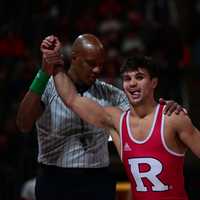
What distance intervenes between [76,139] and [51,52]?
0.65 m

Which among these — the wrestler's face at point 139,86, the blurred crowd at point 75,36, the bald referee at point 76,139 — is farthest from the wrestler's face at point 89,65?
the blurred crowd at point 75,36

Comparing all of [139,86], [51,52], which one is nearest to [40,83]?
[51,52]

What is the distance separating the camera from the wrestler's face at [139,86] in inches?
166

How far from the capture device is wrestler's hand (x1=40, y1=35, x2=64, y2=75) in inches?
172

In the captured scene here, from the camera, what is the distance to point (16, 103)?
8.68 m

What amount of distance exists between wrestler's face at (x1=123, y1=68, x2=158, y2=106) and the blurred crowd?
11.1 feet

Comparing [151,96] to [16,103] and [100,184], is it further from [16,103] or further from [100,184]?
[16,103]

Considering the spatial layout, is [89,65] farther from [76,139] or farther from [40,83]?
[76,139]

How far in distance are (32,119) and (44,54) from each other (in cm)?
43

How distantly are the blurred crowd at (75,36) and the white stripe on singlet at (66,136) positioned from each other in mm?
2945

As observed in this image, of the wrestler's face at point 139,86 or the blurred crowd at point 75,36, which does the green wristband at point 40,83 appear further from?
the blurred crowd at point 75,36

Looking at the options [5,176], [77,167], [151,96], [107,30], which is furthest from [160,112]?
[107,30]

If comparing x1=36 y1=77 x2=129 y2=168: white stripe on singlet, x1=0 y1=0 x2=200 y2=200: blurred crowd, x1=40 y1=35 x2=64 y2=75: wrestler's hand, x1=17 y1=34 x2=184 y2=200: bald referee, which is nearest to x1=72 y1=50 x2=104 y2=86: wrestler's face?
x1=17 y1=34 x2=184 y2=200: bald referee

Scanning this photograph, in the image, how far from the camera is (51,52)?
4.38m
